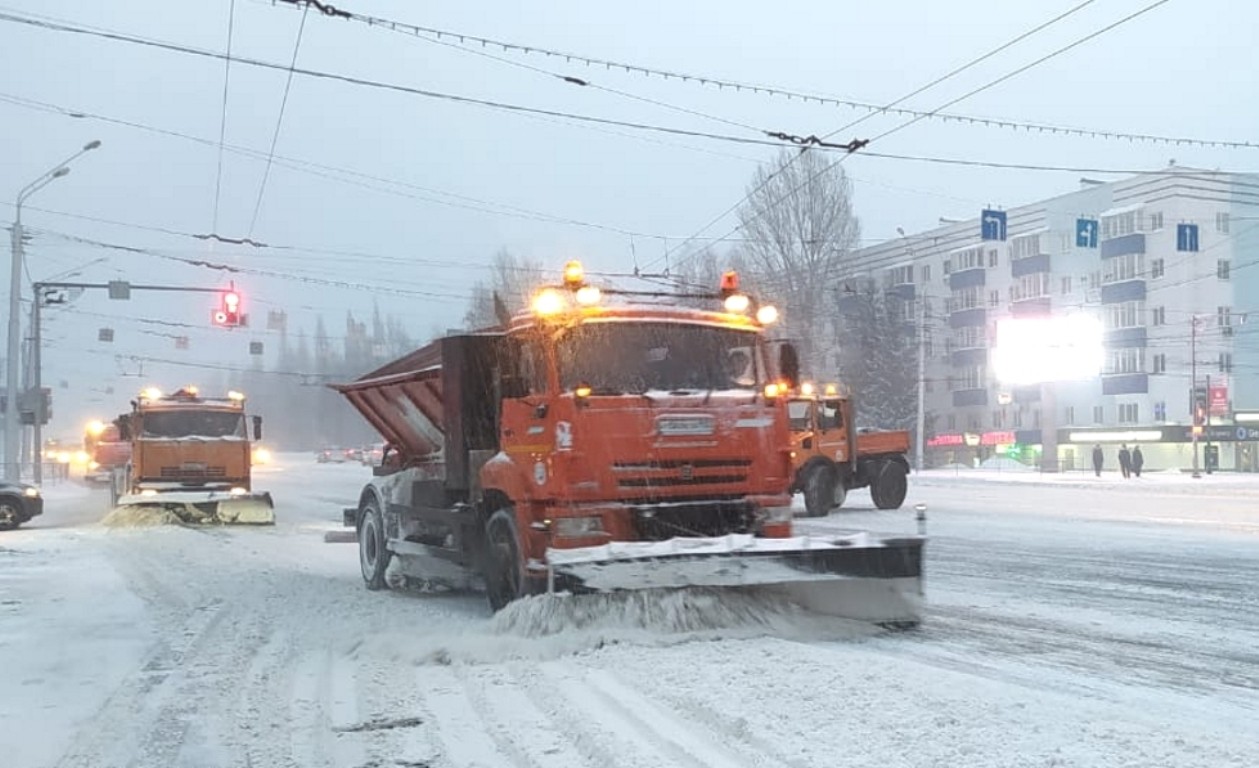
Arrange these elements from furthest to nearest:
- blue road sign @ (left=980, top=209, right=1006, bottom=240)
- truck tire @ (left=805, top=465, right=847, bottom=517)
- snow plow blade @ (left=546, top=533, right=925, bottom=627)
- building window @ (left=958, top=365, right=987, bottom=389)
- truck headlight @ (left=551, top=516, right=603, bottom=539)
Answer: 1. building window @ (left=958, top=365, right=987, bottom=389)
2. blue road sign @ (left=980, top=209, right=1006, bottom=240)
3. truck tire @ (left=805, top=465, right=847, bottom=517)
4. truck headlight @ (left=551, top=516, right=603, bottom=539)
5. snow plow blade @ (left=546, top=533, right=925, bottom=627)

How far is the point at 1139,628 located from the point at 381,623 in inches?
237

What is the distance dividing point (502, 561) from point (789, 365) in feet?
9.43

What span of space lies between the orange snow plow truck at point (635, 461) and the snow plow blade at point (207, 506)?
12.7 meters

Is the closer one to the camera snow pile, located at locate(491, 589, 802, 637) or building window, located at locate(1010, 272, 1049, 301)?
snow pile, located at locate(491, 589, 802, 637)

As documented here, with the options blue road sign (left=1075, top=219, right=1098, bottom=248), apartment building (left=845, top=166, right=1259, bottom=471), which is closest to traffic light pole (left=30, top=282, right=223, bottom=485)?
blue road sign (left=1075, top=219, right=1098, bottom=248)

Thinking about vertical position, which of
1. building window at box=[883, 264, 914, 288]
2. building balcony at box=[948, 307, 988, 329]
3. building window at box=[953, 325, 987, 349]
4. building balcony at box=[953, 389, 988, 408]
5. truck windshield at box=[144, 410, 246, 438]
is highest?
building window at box=[883, 264, 914, 288]

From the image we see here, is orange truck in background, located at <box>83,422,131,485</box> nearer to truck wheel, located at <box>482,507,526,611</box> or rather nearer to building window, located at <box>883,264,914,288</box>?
truck wheel, located at <box>482,507,526,611</box>

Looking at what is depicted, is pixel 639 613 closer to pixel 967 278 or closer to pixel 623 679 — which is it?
pixel 623 679

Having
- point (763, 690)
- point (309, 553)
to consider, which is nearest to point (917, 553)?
point (763, 690)

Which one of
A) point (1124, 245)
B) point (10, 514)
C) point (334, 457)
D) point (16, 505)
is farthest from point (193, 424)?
point (334, 457)

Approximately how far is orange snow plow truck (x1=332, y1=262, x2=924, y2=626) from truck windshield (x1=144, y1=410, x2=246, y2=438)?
13.6 meters

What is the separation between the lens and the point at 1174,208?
54.6 metres

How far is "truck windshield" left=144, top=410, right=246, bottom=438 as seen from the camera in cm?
2138

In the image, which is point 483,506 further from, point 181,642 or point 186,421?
point 186,421
